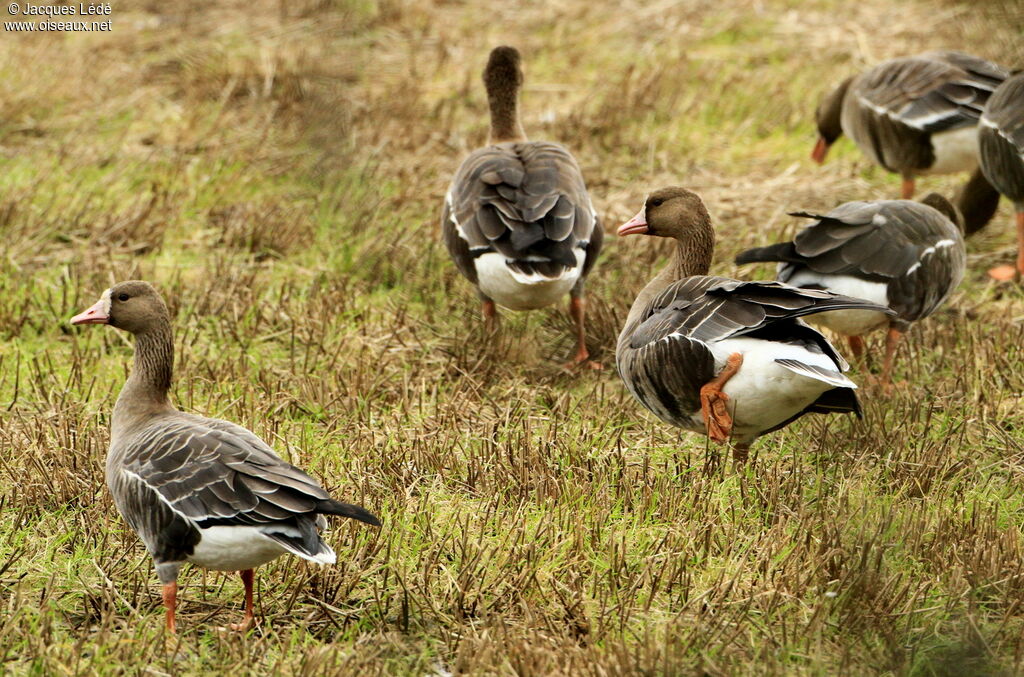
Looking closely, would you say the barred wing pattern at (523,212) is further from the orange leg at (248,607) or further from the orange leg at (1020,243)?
the orange leg at (1020,243)

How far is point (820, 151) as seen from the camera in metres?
9.79

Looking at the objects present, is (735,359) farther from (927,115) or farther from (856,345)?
(927,115)

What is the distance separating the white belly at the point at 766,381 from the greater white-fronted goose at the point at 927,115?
4129 millimetres

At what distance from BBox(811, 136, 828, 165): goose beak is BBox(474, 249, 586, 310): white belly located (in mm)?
3895

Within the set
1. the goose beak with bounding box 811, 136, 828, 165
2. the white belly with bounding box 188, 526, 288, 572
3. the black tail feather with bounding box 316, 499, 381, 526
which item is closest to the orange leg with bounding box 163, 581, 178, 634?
the white belly with bounding box 188, 526, 288, 572

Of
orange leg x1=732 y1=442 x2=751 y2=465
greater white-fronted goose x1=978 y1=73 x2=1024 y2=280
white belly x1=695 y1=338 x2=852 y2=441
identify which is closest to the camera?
white belly x1=695 y1=338 x2=852 y2=441

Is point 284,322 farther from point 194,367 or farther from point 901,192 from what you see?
point 901,192

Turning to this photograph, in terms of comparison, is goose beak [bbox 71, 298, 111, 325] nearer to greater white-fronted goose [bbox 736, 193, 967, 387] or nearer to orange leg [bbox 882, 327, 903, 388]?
greater white-fronted goose [bbox 736, 193, 967, 387]

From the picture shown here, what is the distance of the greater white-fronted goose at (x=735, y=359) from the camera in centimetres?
489

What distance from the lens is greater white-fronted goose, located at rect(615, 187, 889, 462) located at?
489 centimetres

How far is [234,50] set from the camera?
11680 mm

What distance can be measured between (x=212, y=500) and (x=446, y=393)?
2.37 metres

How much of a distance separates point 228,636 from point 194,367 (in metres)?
2.57

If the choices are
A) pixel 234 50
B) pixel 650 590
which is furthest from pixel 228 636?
pixel 234 50
